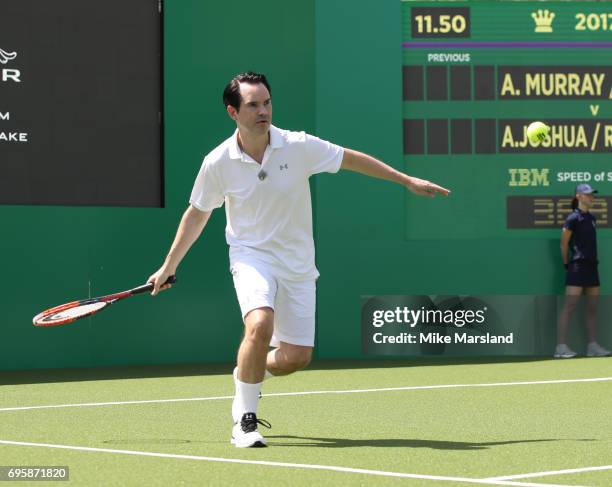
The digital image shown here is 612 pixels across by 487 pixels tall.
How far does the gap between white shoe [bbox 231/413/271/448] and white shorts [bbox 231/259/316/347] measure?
473 millimetres

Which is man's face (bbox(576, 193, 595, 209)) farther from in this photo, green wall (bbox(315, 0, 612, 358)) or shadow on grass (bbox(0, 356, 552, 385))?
shadow on grass (bbox(0, 356, 552, 385))

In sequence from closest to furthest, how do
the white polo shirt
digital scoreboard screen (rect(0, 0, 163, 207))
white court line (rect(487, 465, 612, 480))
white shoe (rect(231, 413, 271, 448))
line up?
white court line (rect(487, 465, 612, 480)) < white shoe (rect(231, 413, 271, 448)) < the white polo shirt < digital scoreboard screen (rect(0, 0, 163, 207))

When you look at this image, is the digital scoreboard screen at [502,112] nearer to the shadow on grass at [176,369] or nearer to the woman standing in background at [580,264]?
the woman standing in background at [580,264]

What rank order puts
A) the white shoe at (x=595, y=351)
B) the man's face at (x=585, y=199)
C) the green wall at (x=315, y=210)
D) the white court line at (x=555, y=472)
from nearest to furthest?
the white court line at (x=555, y=472)
the green wall at (x=315, y=210)
the man's face at (x=585, y=199)
the white shoe at (x=595, y=351)

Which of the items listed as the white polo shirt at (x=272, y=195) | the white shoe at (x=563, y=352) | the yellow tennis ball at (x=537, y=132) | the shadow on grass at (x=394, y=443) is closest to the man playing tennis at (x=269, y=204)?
the white polo shirt at (x=272, y=195)

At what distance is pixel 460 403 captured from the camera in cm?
929

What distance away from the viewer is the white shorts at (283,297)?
6969mm

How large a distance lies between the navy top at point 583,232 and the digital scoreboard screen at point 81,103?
13.7 feet

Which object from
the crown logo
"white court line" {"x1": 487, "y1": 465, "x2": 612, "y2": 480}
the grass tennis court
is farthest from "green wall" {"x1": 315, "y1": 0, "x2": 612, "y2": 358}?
"white court line" {"x1": 487, "y1": 465, "x2": 612, "y2": 480}

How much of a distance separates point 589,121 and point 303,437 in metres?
7.51

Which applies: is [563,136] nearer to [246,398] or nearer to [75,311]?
[75,311]

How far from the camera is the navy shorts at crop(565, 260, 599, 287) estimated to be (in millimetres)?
13625

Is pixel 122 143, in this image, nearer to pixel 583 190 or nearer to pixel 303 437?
pixel 583 190

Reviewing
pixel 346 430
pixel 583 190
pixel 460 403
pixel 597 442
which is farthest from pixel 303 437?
pixel 583 190
